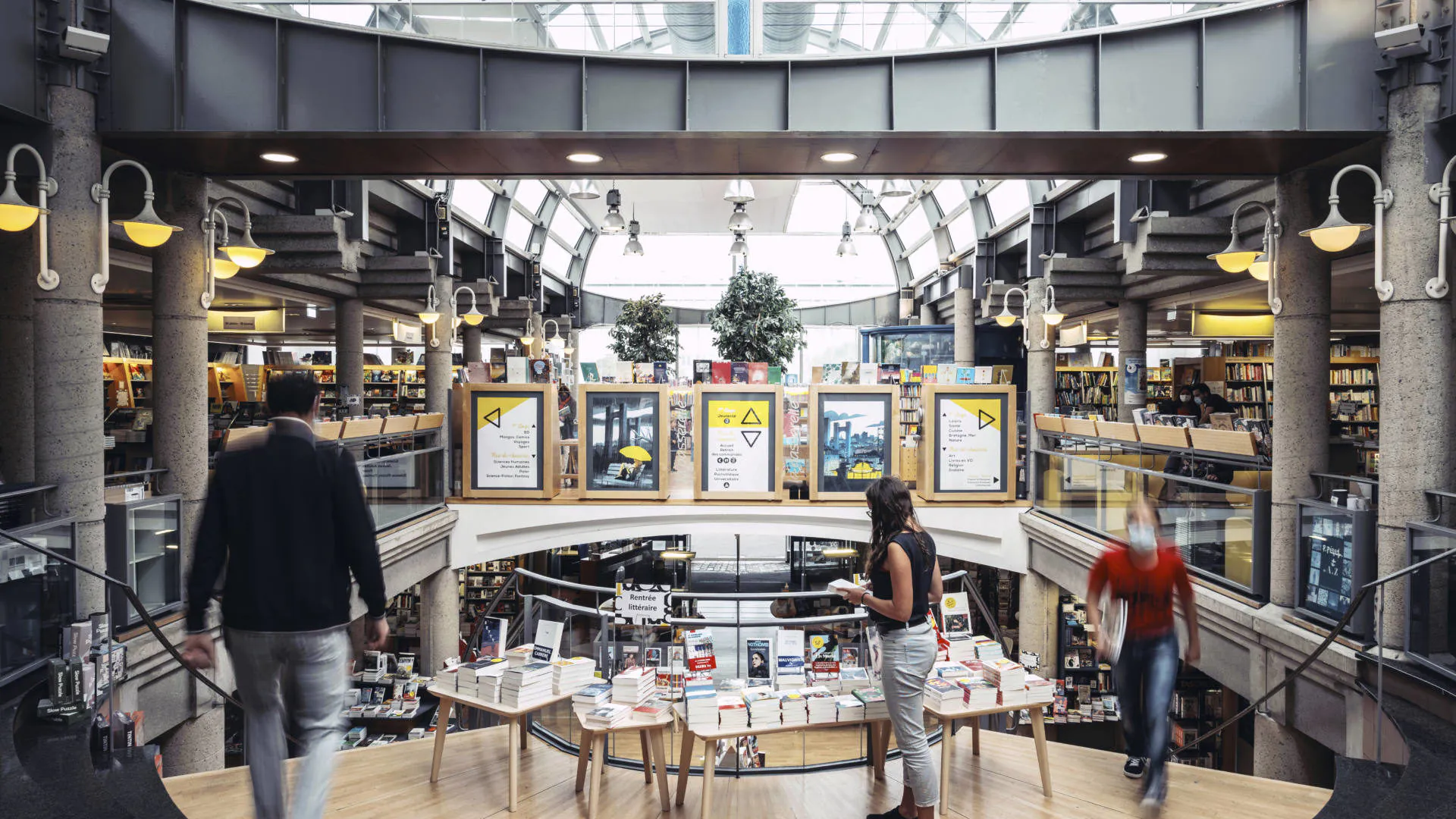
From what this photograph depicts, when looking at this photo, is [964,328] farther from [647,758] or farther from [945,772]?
[647,758]

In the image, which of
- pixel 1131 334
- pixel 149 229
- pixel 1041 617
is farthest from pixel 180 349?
pixel 1131 334

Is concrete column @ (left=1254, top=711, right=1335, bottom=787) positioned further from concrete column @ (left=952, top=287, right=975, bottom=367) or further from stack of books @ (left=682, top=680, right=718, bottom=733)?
concrete column @ (left=952, top=287, right=975, bottom=367)

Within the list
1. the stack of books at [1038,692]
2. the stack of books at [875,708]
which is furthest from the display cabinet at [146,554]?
the stack of books at [1038,692]

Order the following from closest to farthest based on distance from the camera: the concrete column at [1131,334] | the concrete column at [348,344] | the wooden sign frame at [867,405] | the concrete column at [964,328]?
the wooden sign frame at [867,405]
the concrete column at [1131,334]
the concrete column at [348,344]
the concrete column at [964,328]

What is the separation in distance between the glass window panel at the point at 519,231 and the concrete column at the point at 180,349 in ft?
39.1

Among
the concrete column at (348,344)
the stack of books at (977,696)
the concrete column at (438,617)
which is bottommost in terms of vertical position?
the concrete column at (438,617)

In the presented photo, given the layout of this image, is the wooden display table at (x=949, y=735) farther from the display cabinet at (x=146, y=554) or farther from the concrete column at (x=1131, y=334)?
the concrete column at (x=1131, y=334)

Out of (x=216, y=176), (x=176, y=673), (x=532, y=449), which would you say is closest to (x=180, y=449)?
(x=176, y=673)

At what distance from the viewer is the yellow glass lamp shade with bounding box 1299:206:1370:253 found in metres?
5.24

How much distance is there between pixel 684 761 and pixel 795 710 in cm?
65

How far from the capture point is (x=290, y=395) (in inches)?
107

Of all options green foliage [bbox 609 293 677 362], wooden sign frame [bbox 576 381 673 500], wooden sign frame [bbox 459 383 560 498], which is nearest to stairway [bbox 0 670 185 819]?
wooden sign frame [bbox 459 383 560 498]

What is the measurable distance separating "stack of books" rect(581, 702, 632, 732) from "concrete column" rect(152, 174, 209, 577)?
4.36 meters

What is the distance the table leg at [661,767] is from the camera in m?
4.37
